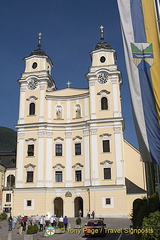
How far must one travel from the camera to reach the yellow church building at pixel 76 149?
41.0 m

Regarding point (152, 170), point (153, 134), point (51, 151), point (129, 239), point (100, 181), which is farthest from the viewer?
point (51, 151)

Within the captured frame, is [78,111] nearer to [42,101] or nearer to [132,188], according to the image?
[42,101]

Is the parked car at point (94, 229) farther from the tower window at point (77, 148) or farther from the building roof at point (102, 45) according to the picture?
the building roof at point (102, 45)

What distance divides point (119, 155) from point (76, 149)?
6.85m

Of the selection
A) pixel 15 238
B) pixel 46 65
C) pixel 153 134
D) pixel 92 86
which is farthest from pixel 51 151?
pixel 153 134

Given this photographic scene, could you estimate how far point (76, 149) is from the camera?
1746 inches

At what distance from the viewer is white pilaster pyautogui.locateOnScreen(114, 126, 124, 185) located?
40.5 meters

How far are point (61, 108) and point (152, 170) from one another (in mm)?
27550

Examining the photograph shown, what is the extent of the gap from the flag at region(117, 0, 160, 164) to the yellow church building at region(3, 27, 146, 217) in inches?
1184

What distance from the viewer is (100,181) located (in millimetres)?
41031

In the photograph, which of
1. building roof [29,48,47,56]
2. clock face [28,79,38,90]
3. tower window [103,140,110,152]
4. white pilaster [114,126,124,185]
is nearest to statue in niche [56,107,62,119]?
clock face [28,79,38,90]

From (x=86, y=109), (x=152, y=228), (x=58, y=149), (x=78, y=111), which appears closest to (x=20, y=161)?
(x=58, y=149)

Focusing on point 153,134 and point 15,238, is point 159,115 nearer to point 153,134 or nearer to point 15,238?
point 153,134

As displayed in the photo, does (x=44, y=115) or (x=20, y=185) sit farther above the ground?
(x=44, y=115)
